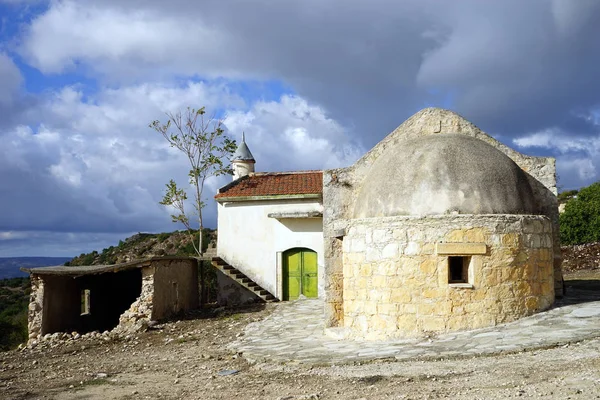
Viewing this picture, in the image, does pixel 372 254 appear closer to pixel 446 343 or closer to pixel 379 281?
pixel 379 281

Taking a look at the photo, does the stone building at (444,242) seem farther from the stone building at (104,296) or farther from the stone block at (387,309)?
the stone building at (104,296)

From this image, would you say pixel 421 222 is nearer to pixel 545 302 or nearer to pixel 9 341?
pixel 545 302

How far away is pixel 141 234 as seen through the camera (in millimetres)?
46000

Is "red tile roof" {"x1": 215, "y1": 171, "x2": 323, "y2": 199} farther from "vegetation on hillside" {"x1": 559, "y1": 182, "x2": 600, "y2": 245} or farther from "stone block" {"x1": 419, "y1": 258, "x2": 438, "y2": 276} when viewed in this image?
"vegetation on hillside" {"x1": 559, "y1": 182, "x2": 600, "y2": 245}

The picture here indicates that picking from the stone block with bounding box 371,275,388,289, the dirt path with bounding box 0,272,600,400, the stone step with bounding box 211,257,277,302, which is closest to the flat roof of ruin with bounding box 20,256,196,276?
the dirt path with bounding box 0,272,600,400

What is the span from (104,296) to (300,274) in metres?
7.01

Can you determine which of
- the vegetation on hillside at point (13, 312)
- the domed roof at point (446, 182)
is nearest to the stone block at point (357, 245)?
the domed roof at point (446, 182)

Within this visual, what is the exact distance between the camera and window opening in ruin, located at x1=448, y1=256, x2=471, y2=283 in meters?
10.3

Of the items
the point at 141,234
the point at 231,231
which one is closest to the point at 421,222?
the point at 231,231

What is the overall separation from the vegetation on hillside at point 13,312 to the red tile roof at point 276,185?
840 centimetres

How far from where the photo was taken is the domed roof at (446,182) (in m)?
10.5

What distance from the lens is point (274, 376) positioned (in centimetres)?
884

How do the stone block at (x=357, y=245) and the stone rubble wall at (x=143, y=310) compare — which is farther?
the stone rubble wall at (x=143, y=310)

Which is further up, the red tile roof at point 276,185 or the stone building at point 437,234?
the red tile roof at point 276,185
